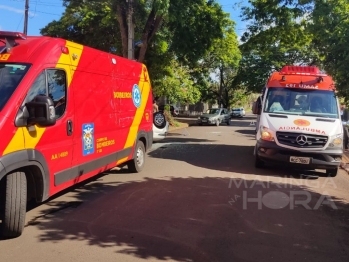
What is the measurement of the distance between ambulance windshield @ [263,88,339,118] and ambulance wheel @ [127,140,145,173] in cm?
337

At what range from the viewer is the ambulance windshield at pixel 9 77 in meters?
4.50

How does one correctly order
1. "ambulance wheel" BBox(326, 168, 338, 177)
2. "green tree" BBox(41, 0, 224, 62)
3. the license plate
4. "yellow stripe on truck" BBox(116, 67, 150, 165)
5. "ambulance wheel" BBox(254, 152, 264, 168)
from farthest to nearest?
"green tree" BBox(41, 0, 224, 62) → "ambulance wheel" BBox(254, 152, 264, 168) → "ambulance wheel" BBox(326, 168, 338, 177) → the license plate → "yellow stripe on truck" BBox(116, 67, 150, 165)

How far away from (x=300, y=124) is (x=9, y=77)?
21.3 ft

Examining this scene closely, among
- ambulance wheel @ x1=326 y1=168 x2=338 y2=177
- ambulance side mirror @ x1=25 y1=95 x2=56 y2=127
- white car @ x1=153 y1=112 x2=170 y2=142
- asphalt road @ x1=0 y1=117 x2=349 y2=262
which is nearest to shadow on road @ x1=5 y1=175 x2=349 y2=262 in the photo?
asphalt road @ x1=0 y1=117 x2=349 y2=262

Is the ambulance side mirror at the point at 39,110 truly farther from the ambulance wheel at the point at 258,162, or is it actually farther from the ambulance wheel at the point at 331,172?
the ambulance wheel at the point at 331,172

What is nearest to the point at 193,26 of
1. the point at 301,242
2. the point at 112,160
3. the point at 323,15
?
the point at 323,15

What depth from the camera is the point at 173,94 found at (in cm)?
2444

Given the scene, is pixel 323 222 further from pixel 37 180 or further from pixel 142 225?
pixel 37 180

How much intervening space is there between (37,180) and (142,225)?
152 centimetres

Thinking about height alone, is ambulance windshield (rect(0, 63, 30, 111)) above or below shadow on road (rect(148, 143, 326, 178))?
above

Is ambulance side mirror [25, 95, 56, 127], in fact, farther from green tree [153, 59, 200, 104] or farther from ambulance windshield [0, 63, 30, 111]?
green tree [153, 59, 200, 104]

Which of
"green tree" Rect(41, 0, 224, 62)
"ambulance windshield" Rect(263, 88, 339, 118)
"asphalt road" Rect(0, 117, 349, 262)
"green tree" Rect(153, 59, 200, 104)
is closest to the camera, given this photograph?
"asphalt road" Rect(0, 117, 349, 262)

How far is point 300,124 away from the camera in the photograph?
29.0ft

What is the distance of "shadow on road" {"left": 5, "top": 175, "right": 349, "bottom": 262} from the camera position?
175 inches
